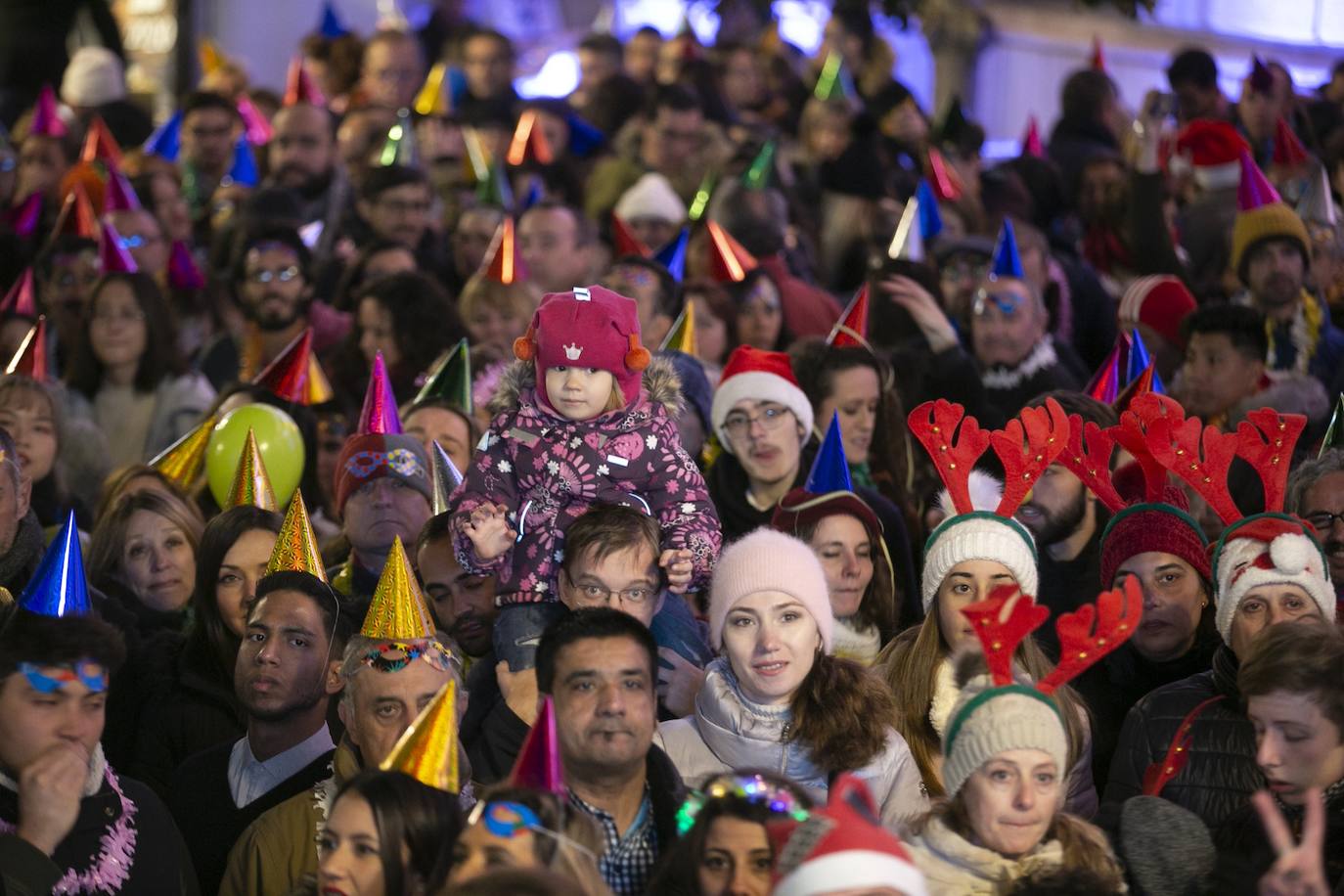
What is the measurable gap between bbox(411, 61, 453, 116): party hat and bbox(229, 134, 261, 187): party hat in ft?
3.13

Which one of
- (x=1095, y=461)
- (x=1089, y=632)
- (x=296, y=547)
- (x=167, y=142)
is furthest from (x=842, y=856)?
(x=167, y=142)

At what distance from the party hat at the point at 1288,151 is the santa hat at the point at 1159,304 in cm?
117

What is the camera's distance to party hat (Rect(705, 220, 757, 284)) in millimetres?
8453

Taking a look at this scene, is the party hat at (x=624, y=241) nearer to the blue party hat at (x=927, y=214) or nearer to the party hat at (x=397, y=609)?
the blue party hat at (x=927, y=214)

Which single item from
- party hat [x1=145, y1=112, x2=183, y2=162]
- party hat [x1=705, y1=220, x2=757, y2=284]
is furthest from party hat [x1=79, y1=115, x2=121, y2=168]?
party hat [x1=705, y1=220, x2=757, y2=284]

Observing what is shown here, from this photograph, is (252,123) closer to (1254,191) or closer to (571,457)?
(1254,191)

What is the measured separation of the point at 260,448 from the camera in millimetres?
6953

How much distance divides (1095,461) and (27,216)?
616 centimetres

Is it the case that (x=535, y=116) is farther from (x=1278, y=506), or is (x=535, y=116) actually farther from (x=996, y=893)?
(x=996, y=893)

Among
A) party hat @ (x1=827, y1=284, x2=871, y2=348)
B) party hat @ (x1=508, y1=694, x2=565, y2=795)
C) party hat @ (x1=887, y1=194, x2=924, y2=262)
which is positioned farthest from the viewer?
party hat @ (x1=887, y1=194, x2=924, y2=262)

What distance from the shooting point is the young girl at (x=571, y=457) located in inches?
211

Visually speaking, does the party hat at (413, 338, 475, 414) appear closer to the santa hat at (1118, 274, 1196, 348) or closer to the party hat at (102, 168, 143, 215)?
the santa hat at (1118, 274, 1196, 348)

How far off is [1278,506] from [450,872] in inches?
95.0

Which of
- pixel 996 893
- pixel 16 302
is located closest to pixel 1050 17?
pixel 16 302
